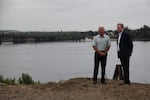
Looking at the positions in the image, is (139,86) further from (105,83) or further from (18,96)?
(18,96)

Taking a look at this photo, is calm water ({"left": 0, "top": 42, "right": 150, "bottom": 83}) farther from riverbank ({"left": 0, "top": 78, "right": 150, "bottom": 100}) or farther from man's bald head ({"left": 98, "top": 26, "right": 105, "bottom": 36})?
riverbank ({"left": 0, "top": 78, "right": 150, "bottom": 100})

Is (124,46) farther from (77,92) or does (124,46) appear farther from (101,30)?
(77,92)

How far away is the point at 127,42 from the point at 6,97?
3.82 metres

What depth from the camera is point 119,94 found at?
1052 cm

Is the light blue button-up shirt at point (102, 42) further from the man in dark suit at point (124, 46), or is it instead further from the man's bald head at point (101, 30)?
the man in dark suit at point (124, 46)

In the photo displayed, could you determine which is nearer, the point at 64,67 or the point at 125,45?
the point at 125,45

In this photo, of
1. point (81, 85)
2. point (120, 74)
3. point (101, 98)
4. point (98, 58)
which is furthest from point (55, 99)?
point (120, 74)

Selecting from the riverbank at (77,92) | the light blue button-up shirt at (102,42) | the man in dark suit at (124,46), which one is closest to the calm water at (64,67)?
the light blue button-up shirt at (102,42)

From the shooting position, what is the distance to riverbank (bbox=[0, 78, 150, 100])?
1023cm

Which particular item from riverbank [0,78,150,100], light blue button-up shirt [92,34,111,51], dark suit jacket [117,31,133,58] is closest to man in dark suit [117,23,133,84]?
dark suit jacket [117,31,133,58]

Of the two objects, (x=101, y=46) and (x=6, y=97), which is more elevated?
(x=101, y=46)

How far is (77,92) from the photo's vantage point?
10.9 m

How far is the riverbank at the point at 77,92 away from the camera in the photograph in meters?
10.2

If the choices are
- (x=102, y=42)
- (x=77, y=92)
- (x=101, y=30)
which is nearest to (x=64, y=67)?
(x=102, y=42)
